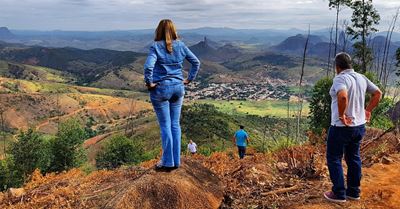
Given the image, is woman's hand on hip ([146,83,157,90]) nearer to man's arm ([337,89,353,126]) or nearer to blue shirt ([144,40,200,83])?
blue shirt ([144,40,200,83])

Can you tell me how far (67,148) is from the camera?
117 ft

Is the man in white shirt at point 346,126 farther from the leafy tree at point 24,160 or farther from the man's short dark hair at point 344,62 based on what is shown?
the leafy tree at point 24,160

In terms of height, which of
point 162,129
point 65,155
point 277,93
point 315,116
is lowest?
point 277,93

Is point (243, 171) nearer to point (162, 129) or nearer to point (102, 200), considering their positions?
point (162, 129)

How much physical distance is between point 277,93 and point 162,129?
175 metres

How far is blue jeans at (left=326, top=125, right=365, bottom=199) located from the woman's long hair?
2.38 meters

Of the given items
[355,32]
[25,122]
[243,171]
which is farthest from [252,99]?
[243,171]

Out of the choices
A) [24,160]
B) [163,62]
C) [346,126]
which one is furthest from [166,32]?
[24,160]

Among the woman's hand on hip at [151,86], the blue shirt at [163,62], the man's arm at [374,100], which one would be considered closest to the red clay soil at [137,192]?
the woman's hand on hip at [151,86]

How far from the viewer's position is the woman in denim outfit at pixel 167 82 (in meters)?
5.38

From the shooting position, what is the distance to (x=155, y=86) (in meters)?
5.35

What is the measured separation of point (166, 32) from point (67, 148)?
107 ft

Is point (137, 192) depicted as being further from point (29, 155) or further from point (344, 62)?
point (29, 155)

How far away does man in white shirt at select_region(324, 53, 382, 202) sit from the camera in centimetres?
489
